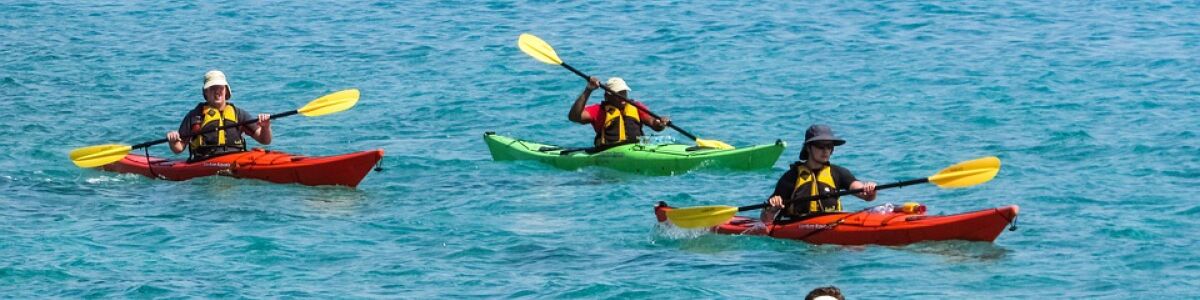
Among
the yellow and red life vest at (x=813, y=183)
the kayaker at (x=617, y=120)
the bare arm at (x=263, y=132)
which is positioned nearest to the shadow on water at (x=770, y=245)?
the yellow and red life vest at (x=813, y=183)

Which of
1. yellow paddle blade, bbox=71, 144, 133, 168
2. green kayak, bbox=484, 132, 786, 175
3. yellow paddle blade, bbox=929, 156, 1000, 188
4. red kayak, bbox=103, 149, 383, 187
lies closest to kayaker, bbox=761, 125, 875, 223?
yellow paddle blade, bbox=929, 156, 1000, 188

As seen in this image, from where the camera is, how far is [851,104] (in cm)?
2133

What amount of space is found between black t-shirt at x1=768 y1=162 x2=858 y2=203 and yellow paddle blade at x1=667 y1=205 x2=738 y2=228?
0.35 meters

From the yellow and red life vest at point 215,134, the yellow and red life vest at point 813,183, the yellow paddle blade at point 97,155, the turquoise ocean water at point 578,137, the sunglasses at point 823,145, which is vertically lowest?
the turquoise ocean water at point 578,137

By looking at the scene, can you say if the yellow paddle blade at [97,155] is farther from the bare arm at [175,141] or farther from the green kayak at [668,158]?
the green kayak at [668,158]

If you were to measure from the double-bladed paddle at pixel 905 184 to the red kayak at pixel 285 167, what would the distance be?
333cm

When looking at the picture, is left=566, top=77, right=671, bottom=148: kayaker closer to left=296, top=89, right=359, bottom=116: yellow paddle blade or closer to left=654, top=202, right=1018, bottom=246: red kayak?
left=296, top=89, right=359, bottom=116: yellow paddle blade

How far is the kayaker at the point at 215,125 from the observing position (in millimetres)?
15594

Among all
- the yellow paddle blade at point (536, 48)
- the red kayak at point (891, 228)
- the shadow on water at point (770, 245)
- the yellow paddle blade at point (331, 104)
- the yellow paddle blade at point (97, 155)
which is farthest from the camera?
the yellow paddle blade at point (536, 48)

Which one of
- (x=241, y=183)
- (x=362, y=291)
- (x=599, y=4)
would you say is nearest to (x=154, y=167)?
(x=241, y=183)

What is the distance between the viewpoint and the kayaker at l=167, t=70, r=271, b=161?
614 inches

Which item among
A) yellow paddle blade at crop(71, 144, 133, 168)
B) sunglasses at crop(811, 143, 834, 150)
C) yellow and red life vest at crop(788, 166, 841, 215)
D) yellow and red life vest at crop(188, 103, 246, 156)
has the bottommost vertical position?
yellow paddle blade at crop(71, 144, 133, 168)

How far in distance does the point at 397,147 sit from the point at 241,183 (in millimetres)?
3349

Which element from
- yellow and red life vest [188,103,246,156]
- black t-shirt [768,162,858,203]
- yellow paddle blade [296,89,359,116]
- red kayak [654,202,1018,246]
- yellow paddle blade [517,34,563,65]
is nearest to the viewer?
red kayak [654,202,1018,246]
